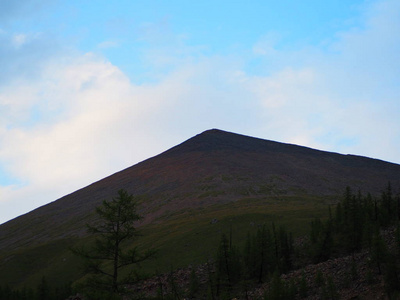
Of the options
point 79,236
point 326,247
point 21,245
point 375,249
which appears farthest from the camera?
point 21,245

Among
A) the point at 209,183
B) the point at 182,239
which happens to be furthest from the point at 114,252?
the point at 209,183

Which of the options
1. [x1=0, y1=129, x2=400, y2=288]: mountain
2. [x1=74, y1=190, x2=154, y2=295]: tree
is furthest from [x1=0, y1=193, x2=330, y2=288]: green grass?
[x1=74, y1=190, x2=154, y2=295]: tree

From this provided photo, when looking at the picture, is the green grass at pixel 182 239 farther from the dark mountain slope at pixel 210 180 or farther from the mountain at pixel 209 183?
the dark mountain slope at pixel 210 180

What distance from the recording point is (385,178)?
15288cm

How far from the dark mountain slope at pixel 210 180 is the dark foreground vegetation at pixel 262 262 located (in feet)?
192

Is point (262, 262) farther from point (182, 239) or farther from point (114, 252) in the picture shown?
point (182, 239)

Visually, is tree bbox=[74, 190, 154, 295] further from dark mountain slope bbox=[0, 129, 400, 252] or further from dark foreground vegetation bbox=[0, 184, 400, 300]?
dark mountain slope bbox=[0, 129, 400, 252]

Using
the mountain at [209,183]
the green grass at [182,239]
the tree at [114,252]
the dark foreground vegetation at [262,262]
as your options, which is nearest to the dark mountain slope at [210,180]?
the mountain at [209,183]

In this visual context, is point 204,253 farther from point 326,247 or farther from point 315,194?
point 315,194

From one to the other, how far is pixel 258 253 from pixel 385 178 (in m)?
124

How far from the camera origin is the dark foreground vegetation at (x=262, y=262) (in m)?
25.0

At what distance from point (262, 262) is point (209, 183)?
291 ft

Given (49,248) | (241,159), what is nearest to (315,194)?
(241,159)

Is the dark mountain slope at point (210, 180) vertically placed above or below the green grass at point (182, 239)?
above
